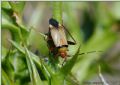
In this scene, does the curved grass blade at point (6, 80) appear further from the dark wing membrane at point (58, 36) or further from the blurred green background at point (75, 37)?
the dark wing membrane at point (58, 36)

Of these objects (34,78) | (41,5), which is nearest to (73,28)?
(41,5)

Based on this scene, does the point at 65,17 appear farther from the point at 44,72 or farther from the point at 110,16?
the point at 44,72

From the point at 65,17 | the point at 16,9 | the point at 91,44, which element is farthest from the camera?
the point at 65,17

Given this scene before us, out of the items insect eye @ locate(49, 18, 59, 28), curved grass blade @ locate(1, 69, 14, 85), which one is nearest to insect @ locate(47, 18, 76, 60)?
insect eye @ locate(49, 18, 59, 28)

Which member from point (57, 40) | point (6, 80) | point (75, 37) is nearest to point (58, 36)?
point (57, 40)

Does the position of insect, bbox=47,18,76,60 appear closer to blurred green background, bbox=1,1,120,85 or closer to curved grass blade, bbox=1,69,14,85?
blurred green background, bbox=1,1,120,85

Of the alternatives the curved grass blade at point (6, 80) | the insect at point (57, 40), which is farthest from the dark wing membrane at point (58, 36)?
the curved grass blade at point (6, 80)

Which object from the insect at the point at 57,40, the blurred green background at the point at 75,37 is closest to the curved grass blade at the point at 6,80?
the blurred green background at the point at 75,37

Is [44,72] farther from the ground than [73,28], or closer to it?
closer to it

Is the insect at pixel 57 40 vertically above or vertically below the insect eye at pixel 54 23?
below
